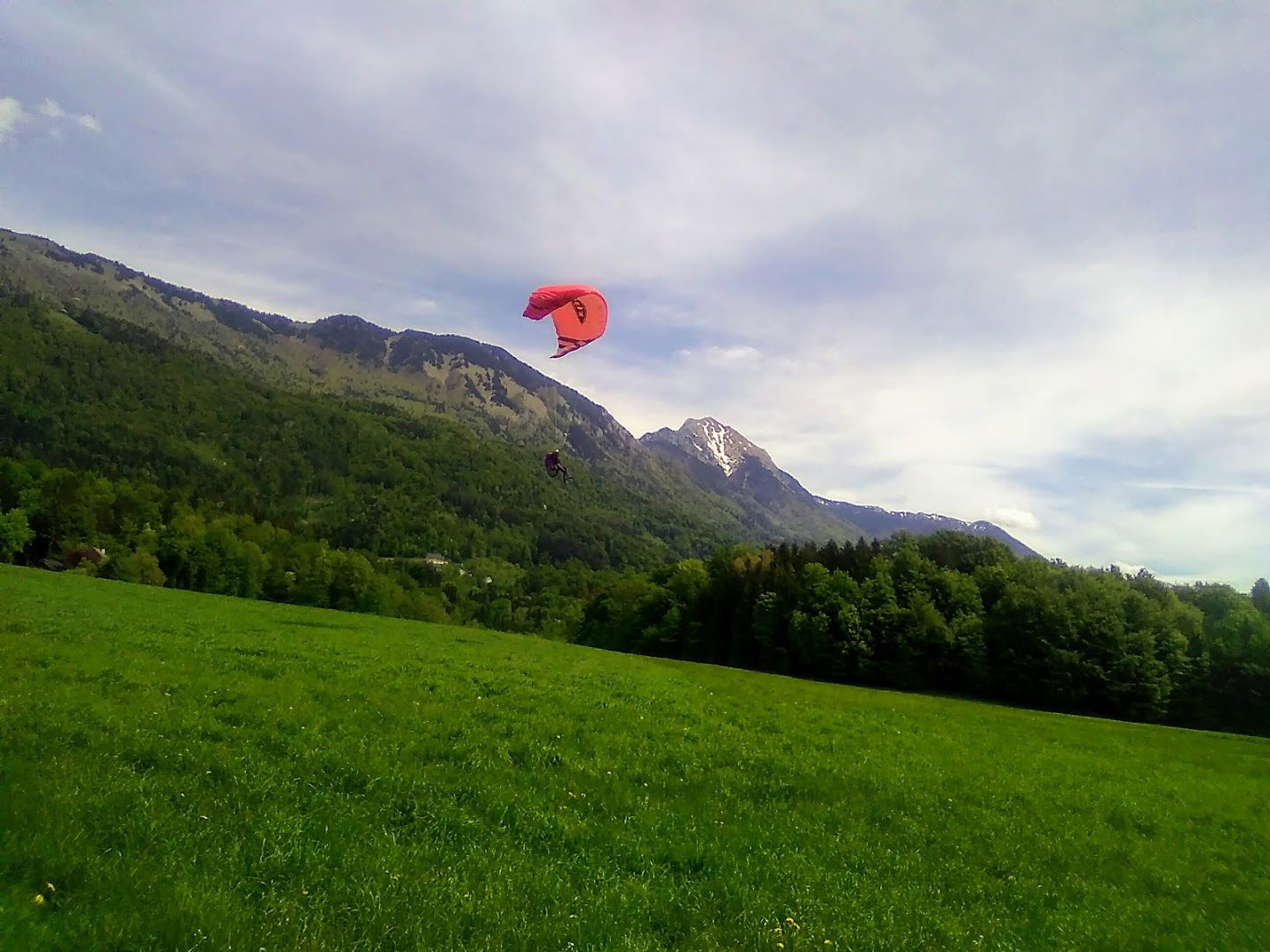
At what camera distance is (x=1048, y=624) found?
75.1 metres

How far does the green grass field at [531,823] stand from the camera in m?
7.43

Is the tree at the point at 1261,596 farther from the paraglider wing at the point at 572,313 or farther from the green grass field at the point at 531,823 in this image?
the paraglider wing at the point at 572,313

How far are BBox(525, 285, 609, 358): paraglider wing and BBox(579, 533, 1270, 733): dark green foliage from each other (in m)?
66.6

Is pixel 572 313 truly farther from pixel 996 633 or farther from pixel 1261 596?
pixel 1261 596

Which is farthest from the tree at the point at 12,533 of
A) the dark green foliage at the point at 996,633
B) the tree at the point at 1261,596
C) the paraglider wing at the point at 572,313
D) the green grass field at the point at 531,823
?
the tree at the point at 1261,596

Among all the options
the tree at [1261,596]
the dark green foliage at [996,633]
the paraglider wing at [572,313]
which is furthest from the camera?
the tree at [1261,596]

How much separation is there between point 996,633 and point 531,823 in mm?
83393

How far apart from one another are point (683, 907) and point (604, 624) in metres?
106

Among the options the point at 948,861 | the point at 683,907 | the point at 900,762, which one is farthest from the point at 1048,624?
the point at 683,907

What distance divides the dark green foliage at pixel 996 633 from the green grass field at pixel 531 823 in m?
58.0

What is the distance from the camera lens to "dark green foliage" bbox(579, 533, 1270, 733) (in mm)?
71819

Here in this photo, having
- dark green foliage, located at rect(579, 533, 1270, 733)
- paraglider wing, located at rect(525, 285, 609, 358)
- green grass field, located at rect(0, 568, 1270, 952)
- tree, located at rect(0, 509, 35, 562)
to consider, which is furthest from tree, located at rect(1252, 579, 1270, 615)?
tree, located at rect(0, 509, 35, 562)

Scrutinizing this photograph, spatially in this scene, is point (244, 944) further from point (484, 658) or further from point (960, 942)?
point (484, 658)

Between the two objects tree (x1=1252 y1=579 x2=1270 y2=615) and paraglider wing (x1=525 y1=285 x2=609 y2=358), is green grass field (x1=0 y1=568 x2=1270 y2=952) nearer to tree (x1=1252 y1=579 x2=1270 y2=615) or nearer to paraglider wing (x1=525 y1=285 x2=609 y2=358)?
paraglider wing (x1=525 y1=285 x2=609 y2=358)
